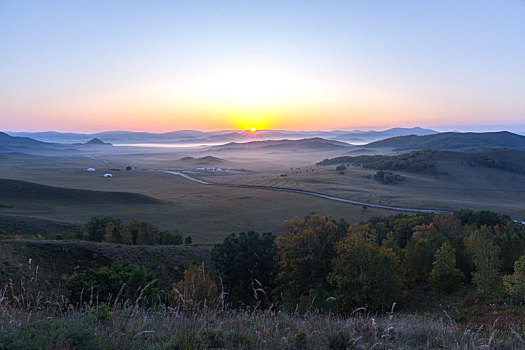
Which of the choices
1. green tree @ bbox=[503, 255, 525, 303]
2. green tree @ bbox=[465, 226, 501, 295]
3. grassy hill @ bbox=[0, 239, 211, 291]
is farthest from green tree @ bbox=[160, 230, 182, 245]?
green tree @ bbox=[503, 255, 525, 303]

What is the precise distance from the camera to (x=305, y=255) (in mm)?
20234

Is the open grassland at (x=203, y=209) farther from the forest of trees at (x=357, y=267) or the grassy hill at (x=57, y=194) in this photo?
the forest of trees at (x=357, y=267)

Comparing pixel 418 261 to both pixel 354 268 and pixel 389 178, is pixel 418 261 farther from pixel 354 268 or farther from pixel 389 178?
pixel 389 178

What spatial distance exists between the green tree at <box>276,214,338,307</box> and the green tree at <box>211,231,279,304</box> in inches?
37.7

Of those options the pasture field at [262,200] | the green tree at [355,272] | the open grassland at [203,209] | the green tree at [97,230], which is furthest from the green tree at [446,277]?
the green tree at [97,230]

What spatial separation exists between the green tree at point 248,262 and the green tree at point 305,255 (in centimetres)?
96

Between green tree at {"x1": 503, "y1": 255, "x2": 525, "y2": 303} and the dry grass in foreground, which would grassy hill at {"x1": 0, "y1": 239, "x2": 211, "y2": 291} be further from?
green tree at {"x1": 503, "y1": 255, "x2": 525, "y2": 303}

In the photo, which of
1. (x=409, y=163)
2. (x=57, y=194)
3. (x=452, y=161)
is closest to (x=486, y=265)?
(x=57, y=194)

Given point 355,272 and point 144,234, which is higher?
point 355,272

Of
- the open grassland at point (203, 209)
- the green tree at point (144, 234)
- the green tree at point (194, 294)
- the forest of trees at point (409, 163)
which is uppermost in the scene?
the forest of trees at point (409, 163)

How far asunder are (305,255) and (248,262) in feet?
12.2

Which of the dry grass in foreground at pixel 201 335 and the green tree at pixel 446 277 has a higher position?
the dry grass in foreground at pixel 201 335

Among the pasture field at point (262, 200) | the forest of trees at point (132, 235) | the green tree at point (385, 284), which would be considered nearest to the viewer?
the green tree at point (385, 284)

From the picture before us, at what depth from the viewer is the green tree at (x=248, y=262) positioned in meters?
20.8
